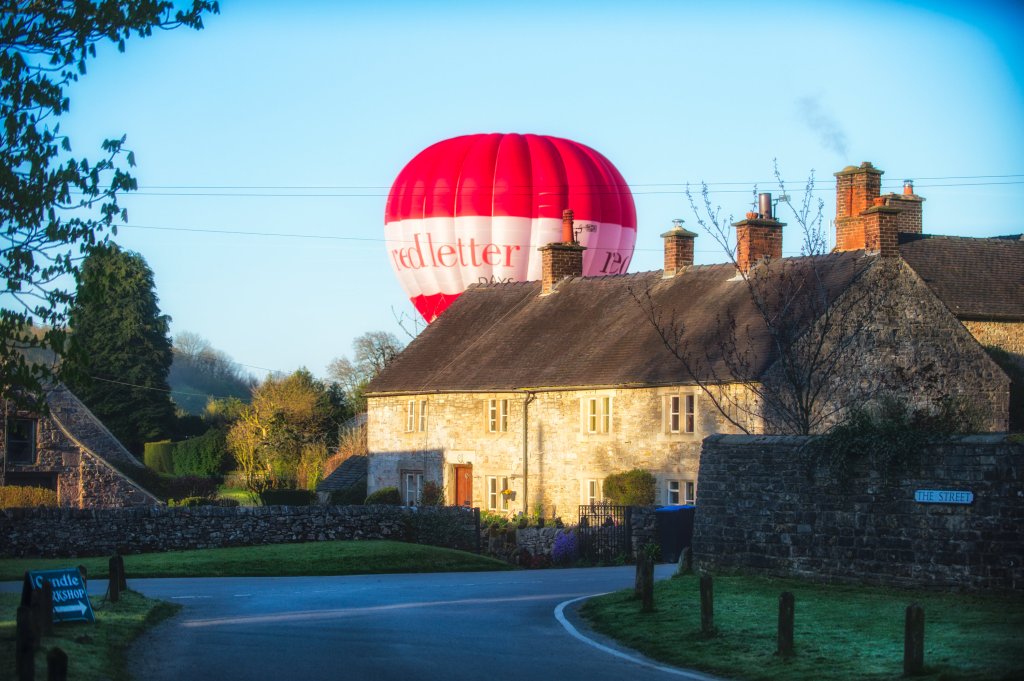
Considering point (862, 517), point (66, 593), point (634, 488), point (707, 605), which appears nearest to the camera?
point (66, 593)

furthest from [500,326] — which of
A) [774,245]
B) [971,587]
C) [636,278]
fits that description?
[971,587]

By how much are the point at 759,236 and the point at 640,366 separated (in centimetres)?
566

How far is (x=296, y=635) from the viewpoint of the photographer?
62.6 ft

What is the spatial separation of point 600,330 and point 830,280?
30.2 ft

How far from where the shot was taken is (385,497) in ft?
167

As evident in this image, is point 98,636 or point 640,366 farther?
point 640,366

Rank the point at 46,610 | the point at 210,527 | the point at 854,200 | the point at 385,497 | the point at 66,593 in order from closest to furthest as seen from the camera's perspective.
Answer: the point at 46,610
the point at 66,593
the point at 210,527
the point at 854,200
the point at 385,497

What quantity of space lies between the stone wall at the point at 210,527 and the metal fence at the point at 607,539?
3221mm

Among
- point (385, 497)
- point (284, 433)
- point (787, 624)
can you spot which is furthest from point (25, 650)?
point (284, 433)

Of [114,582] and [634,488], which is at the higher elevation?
[114,582]

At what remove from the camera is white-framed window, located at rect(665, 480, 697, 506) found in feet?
134

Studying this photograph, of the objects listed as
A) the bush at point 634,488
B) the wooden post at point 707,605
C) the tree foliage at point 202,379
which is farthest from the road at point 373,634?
the tree foliage at point 202,379

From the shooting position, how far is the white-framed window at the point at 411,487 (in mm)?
51219

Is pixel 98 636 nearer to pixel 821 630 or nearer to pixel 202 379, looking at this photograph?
pixel 821 630
